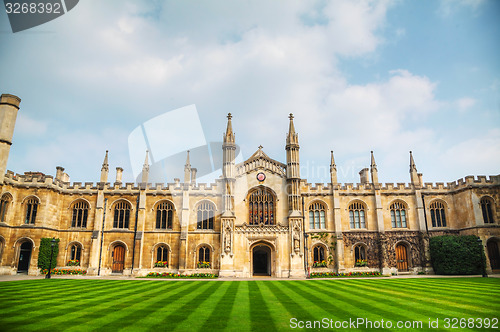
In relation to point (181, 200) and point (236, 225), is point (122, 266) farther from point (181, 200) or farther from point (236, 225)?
point (236, 225)

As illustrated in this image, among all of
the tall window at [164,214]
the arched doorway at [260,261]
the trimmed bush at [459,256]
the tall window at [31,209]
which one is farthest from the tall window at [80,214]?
the trimmed bush at [459,256]

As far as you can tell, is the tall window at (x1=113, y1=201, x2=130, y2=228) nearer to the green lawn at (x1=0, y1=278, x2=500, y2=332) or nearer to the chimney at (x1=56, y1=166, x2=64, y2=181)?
the chimney at (x1=56, y1=166, x2=64, y2=181)

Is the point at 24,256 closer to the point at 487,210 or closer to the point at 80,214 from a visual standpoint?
the point at 80,214

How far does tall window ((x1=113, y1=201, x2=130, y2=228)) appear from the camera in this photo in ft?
106

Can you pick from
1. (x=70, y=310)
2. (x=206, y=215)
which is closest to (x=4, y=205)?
(x=206, y=215)

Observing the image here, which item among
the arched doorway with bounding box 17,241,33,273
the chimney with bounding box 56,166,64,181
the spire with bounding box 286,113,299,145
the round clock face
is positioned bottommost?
the arched doorway with bounding box 17,241,33,273

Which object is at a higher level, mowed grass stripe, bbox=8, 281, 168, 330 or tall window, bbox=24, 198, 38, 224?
tall window, bbox=24, 198, 38, 224

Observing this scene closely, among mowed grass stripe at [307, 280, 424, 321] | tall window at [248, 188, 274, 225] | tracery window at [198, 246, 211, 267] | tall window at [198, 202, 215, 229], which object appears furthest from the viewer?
tall window at [198, 202, 215, 229]

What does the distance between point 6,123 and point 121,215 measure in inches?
866

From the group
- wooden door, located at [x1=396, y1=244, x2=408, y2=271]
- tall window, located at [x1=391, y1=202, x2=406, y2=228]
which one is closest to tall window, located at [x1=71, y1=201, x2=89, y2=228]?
tall window, located at [x1=391, y1=202, x2=406, y2=228]

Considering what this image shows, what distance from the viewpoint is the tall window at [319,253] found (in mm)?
31438

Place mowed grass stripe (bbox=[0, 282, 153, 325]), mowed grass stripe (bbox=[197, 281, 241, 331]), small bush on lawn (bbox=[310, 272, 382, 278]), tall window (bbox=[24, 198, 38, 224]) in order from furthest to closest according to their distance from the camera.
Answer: tall window (bbox=[24, 198, 38, 224]) → small bush on lawn (bbox=[310, 272, 382, 278]) → mowed grass stripe (bbox=[0, 282, 153, 325]) → mowed grass stripe (bbox=[197, 281, 241, 331])

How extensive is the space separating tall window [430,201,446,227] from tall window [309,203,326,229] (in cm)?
1186

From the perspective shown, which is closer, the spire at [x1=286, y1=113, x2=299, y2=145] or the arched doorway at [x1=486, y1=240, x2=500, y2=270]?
the arched doorway at [x1=486, y1=240, x2=500, y2=270]
